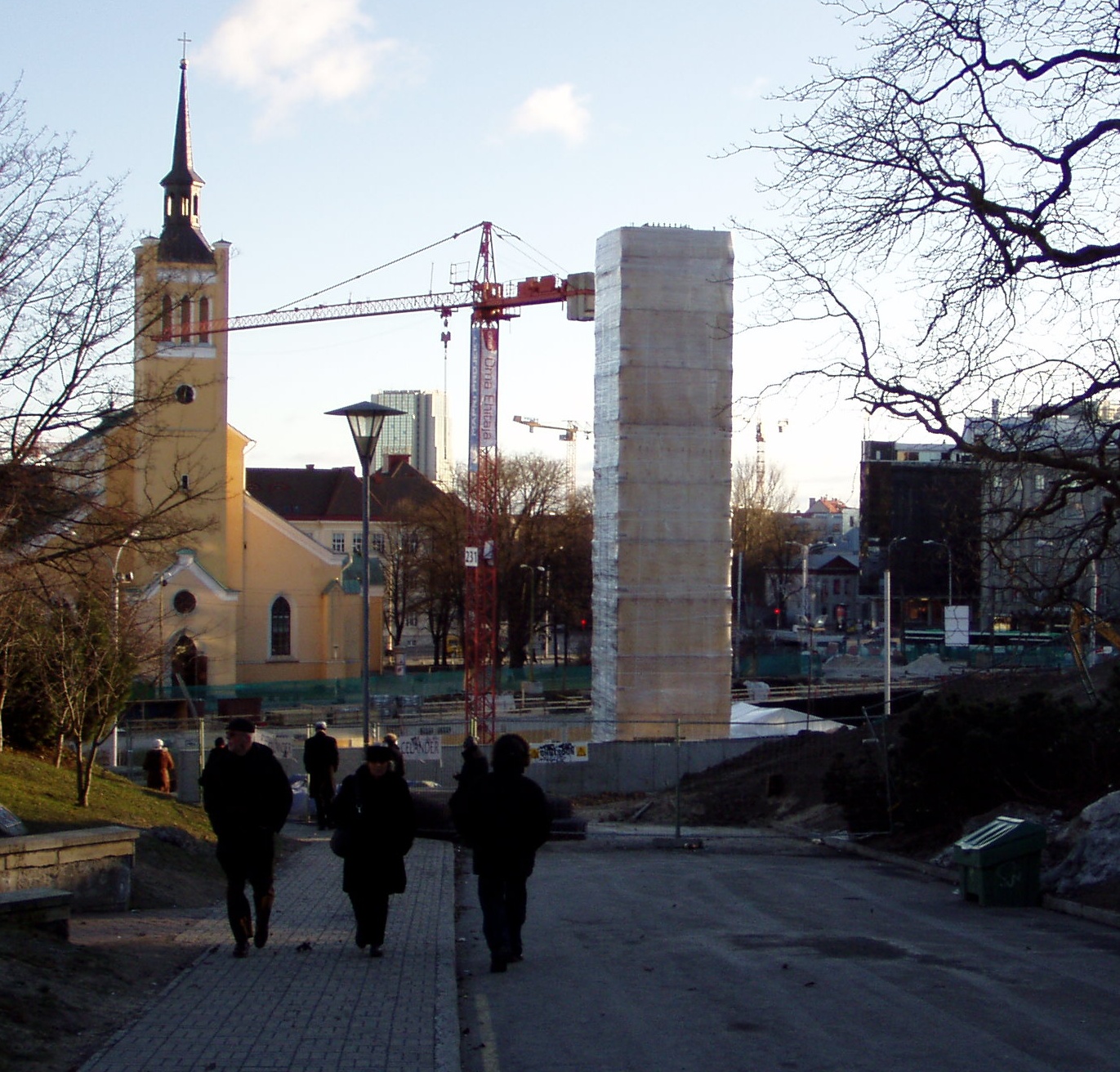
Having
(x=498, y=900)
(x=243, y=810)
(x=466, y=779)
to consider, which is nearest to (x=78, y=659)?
(x=243, y=810)

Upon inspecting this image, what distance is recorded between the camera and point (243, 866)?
910 centimetres

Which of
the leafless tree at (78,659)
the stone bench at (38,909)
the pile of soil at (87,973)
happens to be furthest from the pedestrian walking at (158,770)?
the stone bench at (38,909)

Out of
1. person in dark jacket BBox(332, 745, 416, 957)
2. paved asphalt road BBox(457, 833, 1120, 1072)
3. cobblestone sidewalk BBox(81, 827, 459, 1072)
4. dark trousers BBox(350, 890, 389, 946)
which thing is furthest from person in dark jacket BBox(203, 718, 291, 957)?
paved asphalt road BBox(457, 833, 1120, 1072)

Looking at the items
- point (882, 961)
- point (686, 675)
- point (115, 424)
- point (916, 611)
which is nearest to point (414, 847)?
point (115, 424)

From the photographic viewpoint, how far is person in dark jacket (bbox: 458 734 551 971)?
30.4 feet

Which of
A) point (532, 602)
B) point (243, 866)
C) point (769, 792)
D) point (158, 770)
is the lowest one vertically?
point (769, 792)

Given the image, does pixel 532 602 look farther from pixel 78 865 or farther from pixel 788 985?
pixel 788 985

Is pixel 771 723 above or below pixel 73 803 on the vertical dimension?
below

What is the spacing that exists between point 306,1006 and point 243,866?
1.60m

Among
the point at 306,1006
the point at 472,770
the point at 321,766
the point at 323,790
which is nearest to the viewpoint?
the point at 306,1006

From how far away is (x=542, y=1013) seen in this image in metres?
8.07

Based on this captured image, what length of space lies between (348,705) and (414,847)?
39616 mm

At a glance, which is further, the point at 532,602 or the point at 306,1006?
the point at 532,602

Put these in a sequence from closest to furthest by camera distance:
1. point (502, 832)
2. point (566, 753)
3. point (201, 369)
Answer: point (502, 832), point (566, 753), point (201, 369)
